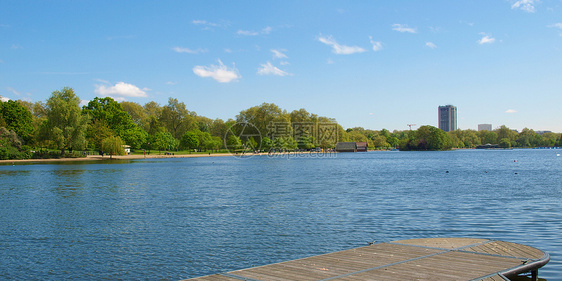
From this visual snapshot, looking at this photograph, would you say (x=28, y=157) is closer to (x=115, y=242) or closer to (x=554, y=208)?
(x=115, y=242)

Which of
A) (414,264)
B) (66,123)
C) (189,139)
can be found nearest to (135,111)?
(189,139)

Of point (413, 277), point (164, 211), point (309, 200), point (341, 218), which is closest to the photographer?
point (413, 277)

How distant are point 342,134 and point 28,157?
129974 millimetres

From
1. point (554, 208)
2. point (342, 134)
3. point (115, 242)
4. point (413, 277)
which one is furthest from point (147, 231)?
point (342, 134)

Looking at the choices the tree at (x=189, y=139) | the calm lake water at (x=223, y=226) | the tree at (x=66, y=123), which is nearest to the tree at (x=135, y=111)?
the tree at (x=189, y=139)

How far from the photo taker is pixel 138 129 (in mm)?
122750

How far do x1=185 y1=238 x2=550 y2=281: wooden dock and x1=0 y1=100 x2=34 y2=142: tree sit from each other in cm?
10129

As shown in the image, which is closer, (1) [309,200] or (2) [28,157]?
(1) [309,200]

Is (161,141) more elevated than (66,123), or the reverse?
(66,123)

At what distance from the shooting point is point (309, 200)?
92.2ft

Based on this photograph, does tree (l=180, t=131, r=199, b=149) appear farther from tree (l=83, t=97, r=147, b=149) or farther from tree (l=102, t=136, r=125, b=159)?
tree (l=102, t=136, r=125, b=159)

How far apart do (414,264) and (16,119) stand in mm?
108614

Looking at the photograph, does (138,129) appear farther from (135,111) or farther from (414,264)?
(414,264)

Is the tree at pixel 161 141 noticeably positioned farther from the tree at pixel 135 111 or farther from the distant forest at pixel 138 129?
the tree at pixel 135 111
